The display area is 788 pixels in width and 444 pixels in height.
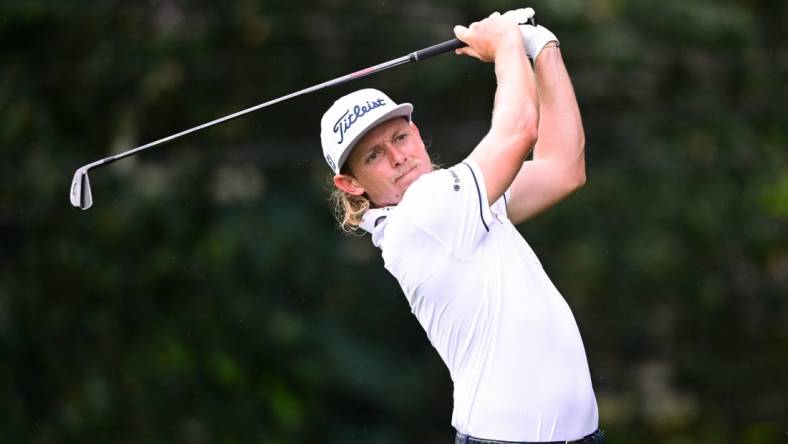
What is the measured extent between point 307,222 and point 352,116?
20.8 feet

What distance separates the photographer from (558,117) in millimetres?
3842

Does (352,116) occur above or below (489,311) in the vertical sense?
above

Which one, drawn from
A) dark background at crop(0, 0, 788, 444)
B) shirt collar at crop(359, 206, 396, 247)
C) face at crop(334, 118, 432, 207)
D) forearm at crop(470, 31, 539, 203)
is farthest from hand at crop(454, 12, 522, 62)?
dark background at crop(0, 0, 788, 444)

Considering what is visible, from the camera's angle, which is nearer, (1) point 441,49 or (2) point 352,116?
(2) point 352,116

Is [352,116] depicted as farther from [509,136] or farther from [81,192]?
[81,192]

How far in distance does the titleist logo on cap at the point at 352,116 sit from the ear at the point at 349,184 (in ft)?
0.38

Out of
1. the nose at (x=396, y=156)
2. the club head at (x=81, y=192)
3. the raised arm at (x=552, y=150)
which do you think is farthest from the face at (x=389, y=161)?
the club head at (x=81, y=192)

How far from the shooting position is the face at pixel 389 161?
11.9ft

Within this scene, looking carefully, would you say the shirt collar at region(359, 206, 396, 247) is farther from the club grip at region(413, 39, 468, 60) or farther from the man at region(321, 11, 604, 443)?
the club grip at region(413, 39, 468, 60)

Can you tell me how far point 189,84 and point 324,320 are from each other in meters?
1.82

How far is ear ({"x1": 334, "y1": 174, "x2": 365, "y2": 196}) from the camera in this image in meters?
3.72

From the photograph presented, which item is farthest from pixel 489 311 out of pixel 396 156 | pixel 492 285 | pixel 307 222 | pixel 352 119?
pixel 307 222

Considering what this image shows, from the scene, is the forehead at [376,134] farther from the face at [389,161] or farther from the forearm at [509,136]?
the forearm at [509,136]

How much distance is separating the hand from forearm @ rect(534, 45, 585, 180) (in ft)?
0.55
